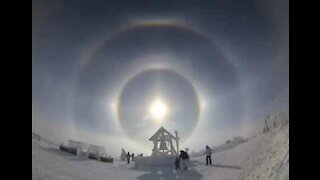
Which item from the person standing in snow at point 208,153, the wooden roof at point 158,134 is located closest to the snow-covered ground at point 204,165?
the person standing in snow at point 208,153

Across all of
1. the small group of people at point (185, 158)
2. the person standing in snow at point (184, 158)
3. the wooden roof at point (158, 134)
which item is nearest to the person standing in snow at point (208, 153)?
the small group of people at point (185, 158)

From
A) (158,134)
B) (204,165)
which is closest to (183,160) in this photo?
(204,165)

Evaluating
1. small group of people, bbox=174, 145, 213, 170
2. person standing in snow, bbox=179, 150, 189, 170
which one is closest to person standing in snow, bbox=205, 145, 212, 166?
small group of people, bbox=174, 145, 213, 170

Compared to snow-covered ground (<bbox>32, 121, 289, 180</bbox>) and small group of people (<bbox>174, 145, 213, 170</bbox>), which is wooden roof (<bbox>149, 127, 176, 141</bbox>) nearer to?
small group of people (<bbox>174, 145, 213, 170</bbox>)

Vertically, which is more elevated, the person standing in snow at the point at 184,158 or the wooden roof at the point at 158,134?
the wooden roof at the point at 158,134

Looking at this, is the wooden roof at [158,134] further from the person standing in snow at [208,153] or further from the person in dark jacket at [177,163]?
the person standing in snow at [208,153]

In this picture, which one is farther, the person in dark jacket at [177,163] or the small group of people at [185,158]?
the person in dark jacket at [177,163]
